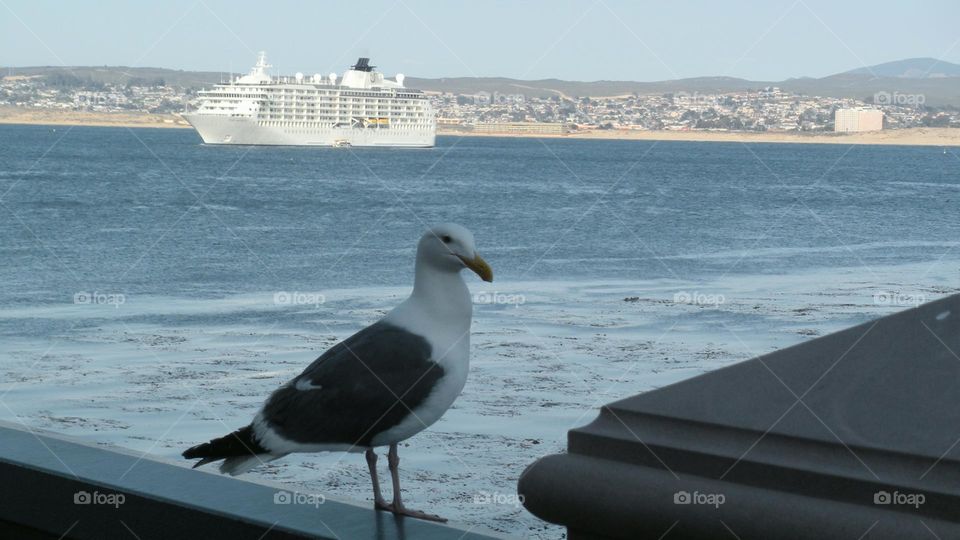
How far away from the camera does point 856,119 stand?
478 ft

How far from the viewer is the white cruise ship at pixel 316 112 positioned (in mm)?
93938

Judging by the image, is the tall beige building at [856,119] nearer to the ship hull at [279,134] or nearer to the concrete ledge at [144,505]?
the ship hull at [279,134]

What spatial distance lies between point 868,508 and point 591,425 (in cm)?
36

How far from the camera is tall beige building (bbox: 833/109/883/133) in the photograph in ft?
474

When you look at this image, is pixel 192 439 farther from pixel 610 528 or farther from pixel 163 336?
pixel 610 528

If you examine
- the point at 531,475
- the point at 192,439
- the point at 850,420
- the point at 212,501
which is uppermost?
the point at 850,420

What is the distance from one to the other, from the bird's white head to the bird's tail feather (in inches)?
16.3

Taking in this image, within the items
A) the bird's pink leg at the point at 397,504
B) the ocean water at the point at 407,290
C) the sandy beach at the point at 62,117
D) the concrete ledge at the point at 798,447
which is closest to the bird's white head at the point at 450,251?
the bird's pink leg at the point at 397,504

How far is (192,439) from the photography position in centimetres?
670

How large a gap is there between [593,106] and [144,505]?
515 feet

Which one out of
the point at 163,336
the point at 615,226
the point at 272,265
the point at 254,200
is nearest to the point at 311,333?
the point at 163,336

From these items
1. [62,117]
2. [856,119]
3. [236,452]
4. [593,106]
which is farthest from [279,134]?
[62,117]

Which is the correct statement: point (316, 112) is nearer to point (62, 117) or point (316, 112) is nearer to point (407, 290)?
point (407, 290)

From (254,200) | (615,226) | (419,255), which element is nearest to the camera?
(419,255)
